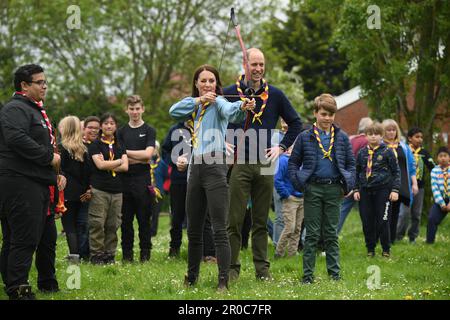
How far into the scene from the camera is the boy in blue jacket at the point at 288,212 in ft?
38.5

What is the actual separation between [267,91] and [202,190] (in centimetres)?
157

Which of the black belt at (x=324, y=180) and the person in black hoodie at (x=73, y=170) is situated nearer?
the black belt at (x=324, y=180)

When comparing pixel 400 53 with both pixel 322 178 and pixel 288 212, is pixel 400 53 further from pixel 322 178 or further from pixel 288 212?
pixel 322 178

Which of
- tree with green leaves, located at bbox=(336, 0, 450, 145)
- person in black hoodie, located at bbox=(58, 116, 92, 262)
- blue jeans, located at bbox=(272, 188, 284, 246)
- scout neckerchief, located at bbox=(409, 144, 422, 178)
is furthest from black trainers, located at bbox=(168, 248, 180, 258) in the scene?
tree with green leaves, located at bbox=(336, 0, 450, 145)

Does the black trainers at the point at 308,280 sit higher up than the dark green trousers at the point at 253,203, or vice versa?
the dark green trousers at the point at 253,203

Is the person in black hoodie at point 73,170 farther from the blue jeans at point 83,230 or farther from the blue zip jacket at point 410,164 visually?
the blue zip jacket at point 410,164

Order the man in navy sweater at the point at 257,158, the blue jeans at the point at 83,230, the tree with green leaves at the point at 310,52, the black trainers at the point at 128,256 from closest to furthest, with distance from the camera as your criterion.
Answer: the man in navy sweater at the point at 257,158 < the black trainers at the point at 128,256 < the blue jeans at the point at 83,230 < the tree with green leaves at the point at 310,52

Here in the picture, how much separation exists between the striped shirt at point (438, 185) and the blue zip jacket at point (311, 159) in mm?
5364

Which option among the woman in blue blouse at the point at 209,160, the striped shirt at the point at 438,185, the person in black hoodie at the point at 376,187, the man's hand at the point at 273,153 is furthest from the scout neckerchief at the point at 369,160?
the woman in blue blouse at the point at 209,160

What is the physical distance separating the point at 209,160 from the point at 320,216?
1.98m

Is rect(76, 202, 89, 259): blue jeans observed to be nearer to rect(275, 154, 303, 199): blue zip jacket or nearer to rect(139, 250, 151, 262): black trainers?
rect(139, 250, 151, 262): black trainers

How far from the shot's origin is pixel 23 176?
7371 mm

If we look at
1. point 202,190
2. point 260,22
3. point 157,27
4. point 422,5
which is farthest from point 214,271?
point 260,22
